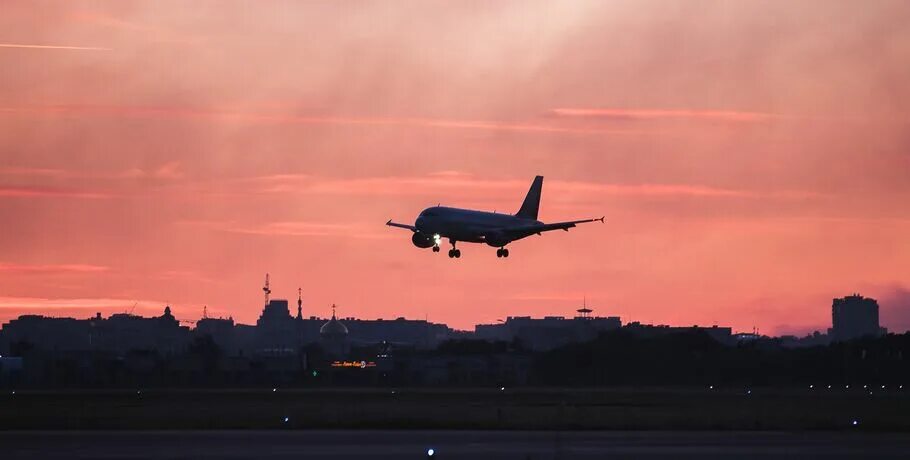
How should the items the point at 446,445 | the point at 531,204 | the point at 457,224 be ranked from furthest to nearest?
the point at 531,204 → the point at 457,224 → the point at 446,445

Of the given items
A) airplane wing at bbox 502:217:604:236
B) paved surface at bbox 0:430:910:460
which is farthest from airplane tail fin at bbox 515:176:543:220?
paved surface at bbox 0:430:910:460

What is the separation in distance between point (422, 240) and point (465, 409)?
79.2 feet

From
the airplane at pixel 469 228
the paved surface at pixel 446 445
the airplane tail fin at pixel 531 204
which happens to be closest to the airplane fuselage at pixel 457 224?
the airplane at pixel 469 228

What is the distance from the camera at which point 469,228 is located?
374ft

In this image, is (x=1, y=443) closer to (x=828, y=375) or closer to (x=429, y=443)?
(x=429, y=443)

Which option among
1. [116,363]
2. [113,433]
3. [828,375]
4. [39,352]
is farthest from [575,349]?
[113,433]

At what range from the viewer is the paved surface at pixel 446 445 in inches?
2200

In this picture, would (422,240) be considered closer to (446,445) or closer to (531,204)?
(531,204)

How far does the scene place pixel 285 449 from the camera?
5806 cm

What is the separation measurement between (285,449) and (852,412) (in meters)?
43.2

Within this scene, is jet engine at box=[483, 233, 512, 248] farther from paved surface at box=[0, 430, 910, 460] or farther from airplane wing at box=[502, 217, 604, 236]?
paved surface at box=[0, 430, 910, 460]

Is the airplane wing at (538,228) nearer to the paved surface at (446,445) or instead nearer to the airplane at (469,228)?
the airplane at (469,228)

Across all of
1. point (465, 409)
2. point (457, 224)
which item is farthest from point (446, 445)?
point (457, 224)

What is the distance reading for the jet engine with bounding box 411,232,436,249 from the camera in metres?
114
